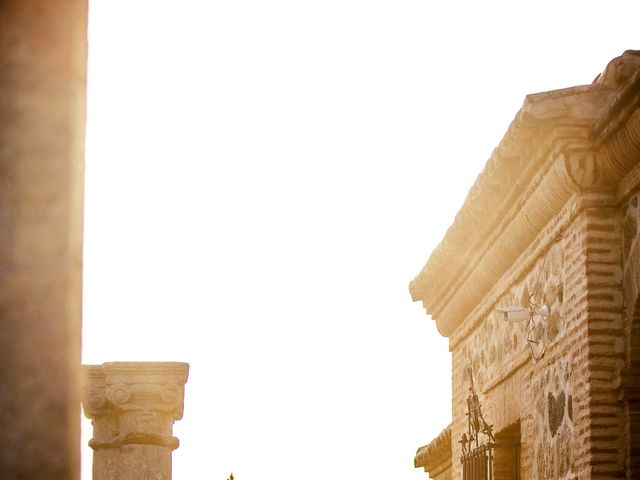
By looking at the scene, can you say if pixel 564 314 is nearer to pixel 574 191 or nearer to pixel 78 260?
pixel 574 191

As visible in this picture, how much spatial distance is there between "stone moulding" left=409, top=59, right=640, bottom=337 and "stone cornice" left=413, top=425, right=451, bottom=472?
3.12 meters

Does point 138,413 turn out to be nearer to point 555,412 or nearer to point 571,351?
→ point 555,412

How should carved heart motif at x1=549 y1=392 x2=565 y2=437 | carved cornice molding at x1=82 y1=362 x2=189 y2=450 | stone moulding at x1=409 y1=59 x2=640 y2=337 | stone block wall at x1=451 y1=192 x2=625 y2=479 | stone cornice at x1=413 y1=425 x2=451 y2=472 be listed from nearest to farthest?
stone moulding at x1=409 y1=59 x2=640 y2=337
stone block wall at x1=451 y1=192 x2=625 y2=479
carved heart motif at x1=549 y1=392 x2=565 y2=437
carved cornice molding at x1=82 y1=362 x2=189 y2=450
stone cornice at x1=413 y1=425 x2=451 y2=472

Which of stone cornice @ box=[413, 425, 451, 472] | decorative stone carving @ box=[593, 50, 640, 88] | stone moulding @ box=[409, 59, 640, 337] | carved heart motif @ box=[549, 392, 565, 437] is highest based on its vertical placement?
decorative stone carving @ box=[593, 50, 640, 88]

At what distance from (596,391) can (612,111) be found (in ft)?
5.22

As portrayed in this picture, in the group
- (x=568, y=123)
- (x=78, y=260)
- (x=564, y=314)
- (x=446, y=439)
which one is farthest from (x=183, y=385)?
(x=78, y=260)

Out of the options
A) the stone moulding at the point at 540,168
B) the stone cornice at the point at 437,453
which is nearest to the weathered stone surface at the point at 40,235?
the stone moulding at the point at 540,168

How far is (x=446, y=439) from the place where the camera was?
13031 millimetres

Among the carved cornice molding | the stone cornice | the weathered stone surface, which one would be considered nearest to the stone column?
the carved cornice molding

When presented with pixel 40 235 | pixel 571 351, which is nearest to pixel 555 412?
pixel 571 351

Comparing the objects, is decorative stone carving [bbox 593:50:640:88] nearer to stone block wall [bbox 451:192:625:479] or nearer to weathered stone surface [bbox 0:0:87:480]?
stone block wall [bbox 451:192:625:479]

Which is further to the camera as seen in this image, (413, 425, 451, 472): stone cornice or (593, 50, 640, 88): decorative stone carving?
(413, 425, 451, 472): stone cornice

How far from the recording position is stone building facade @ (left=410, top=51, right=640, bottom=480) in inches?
275

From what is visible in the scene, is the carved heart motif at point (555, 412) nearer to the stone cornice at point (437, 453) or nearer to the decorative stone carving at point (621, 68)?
the decorative stone carving at point (621, 68)
